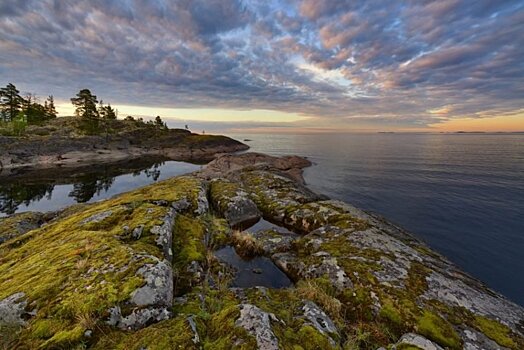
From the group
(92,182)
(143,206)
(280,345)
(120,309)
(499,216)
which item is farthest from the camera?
(92,182)

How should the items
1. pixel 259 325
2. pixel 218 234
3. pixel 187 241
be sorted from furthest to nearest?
pixel 218 234
pixel 187 241
pixel 259 325

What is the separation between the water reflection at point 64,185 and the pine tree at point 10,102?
5387cm

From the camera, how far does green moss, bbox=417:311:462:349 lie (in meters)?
7.32

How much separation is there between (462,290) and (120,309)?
12.3m

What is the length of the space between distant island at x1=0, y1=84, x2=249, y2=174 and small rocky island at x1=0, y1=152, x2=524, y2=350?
61.5 meters

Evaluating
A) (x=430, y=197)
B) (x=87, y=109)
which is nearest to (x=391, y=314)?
(x=430, y=197)

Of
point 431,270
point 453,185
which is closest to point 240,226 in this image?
point 431,270

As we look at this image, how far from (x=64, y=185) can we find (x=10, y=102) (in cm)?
7314

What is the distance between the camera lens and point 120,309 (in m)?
6.25

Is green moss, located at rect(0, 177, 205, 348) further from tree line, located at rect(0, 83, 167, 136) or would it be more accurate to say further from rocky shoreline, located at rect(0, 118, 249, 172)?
tree line, located at rect(0, 83, 167, 136)

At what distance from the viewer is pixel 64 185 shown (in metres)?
42.0

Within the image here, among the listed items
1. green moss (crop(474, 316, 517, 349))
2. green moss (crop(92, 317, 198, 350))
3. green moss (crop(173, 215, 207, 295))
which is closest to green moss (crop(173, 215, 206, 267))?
green moss (crop(173, 215, 207, 295))

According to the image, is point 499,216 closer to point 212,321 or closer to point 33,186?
point 212,321

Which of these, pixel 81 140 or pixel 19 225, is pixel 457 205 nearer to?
pixel 19 225
